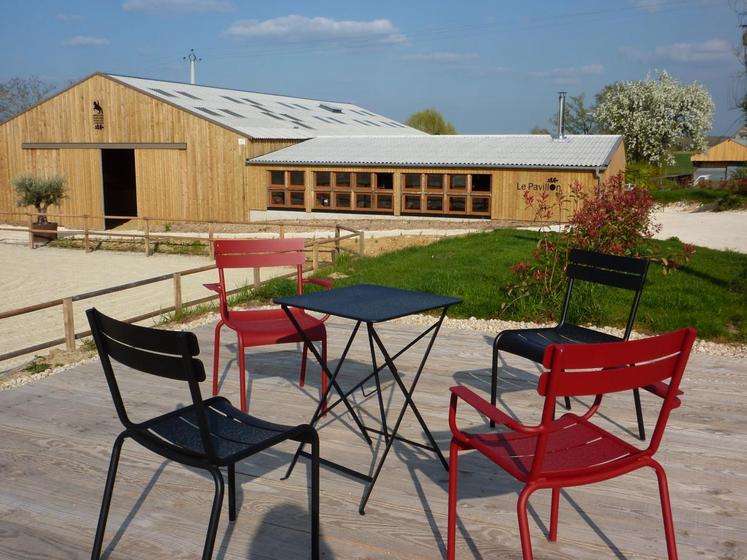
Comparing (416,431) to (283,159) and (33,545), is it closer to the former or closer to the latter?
(33,545)

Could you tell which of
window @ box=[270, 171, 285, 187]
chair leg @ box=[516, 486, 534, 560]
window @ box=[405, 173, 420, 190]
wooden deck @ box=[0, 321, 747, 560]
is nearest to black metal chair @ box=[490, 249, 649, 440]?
wooden deck @ box=[0, 321, 747, 560]

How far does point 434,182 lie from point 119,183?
1377cm

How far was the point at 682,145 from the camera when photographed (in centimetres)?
4525

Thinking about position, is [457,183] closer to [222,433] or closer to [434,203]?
[434,203]

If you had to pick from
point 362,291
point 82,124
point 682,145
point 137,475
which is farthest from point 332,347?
point 682,145

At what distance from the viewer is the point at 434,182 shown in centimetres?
2186

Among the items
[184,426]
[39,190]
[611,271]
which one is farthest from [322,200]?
[184,426]

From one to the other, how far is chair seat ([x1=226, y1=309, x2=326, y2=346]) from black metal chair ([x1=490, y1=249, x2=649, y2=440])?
1011 millimetres

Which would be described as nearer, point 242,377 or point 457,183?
point 242,377

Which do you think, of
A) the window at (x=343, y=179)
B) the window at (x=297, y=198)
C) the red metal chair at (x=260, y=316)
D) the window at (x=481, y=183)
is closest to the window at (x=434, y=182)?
the window at (x=481, y=183)

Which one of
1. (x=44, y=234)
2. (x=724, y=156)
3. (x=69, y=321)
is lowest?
(x=44, y=234)

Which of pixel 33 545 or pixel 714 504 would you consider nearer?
pixel 33 545

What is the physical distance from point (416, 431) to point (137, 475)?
136cm

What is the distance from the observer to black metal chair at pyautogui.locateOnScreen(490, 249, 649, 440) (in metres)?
3.76
